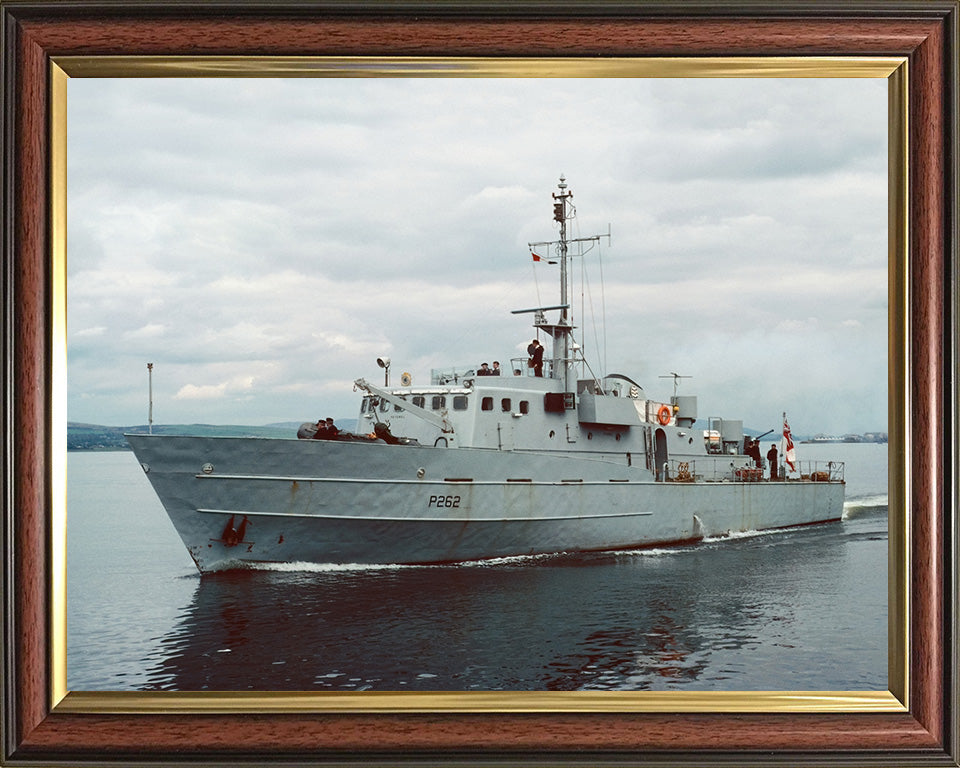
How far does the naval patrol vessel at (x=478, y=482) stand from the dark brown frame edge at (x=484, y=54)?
4.04m

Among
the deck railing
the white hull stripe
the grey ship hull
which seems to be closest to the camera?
the grey ship hull

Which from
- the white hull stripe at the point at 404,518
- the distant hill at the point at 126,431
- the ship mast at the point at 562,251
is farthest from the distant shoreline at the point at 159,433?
the white hull stripe at the point at 404,518

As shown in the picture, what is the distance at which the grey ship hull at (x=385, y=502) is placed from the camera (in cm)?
1142

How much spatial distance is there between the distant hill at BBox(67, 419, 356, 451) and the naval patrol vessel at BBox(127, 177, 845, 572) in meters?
2.04

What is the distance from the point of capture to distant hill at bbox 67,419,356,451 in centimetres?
472

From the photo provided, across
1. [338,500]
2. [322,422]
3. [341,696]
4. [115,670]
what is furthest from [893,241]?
[338,500]

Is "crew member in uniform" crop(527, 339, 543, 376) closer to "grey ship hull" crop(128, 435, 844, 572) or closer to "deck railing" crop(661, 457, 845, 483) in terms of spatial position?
"grey ship hull" crop(128, 435, 844, 572)

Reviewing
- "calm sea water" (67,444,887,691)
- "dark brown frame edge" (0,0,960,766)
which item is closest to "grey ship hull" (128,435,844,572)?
"calm sea water" (67,444,887,691)

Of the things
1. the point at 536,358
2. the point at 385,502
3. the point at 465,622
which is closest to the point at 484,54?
the point at 465,622

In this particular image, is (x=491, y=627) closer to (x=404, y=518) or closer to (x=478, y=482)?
(x=404, y=518)

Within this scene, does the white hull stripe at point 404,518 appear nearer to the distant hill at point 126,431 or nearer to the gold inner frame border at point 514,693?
the distant hill at point 126,431

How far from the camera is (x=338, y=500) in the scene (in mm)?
12000

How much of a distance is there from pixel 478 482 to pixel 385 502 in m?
1.47

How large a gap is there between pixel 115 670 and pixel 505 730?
2.22 metres
